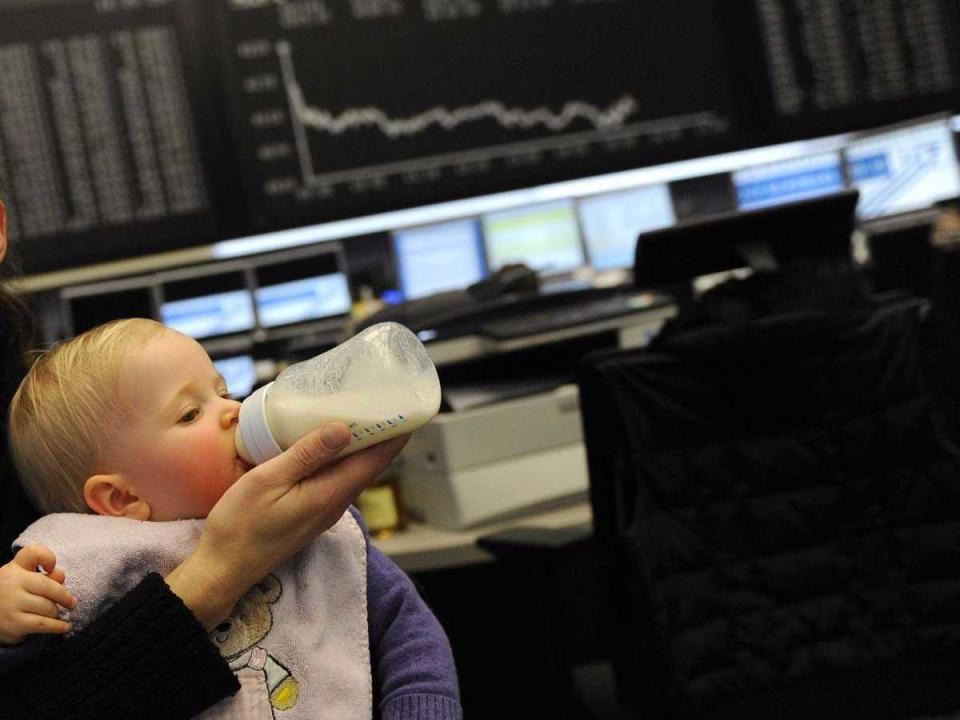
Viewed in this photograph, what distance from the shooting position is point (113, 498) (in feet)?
3.03

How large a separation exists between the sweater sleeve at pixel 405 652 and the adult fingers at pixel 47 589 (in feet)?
0.92

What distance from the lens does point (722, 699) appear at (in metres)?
1.48

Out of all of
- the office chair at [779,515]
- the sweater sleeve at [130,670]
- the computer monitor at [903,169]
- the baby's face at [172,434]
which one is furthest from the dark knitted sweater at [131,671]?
the computer monitor at [903,169]

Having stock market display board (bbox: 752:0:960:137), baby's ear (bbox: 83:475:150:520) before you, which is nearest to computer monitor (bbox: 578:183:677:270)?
stock market display board (bbox: 752:0:960:137)

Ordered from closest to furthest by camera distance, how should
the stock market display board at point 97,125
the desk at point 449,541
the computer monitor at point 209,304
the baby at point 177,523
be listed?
the baby at point 177,523 → the desk at point 449,541 → the stock market display board at point 97,125 → the computer monitor at point 209,304

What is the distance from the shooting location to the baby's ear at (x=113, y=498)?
2.98ft

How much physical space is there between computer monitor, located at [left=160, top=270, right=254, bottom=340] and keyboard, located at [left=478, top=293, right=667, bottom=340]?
2.35m

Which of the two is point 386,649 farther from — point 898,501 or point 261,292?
point 261,292

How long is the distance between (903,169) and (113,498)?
4314 mm

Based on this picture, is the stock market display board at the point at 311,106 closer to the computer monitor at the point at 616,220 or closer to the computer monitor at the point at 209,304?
the computer monitor at the point at 209,304

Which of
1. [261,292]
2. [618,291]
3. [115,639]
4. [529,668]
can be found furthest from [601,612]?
[261,292]

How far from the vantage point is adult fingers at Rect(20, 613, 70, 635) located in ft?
2.54

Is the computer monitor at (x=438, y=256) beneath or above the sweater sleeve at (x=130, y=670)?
above

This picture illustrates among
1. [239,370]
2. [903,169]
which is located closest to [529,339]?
[239,370]
